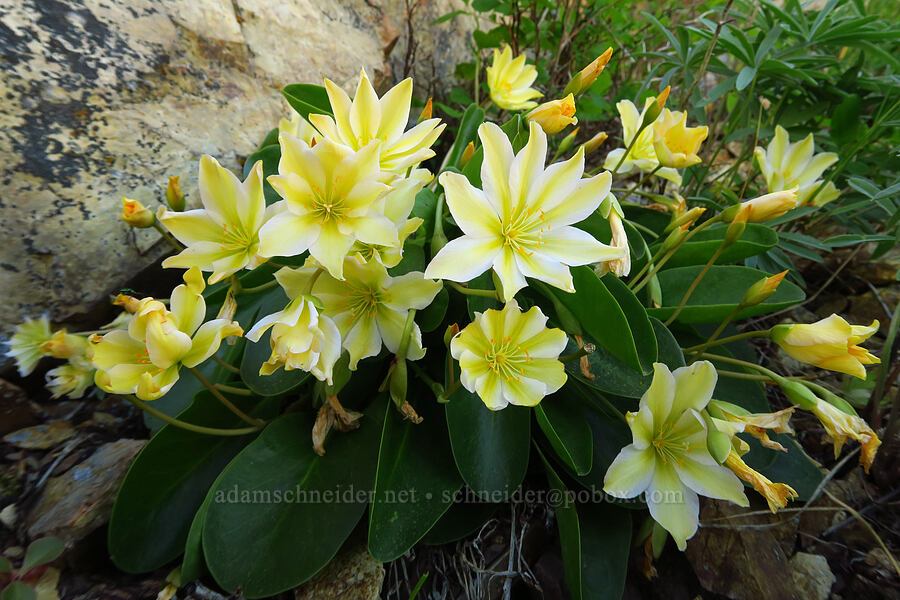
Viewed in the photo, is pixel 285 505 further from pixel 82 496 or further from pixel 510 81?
pixel 510 81

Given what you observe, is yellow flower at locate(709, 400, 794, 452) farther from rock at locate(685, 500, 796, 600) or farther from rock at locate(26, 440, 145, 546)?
rock at locate(26, 440, 145, 546)

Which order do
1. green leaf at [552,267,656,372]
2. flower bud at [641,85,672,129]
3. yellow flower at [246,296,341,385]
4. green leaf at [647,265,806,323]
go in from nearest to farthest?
yellow flower at [246,296,341,385] < green leaf at [552,267,656,372] < green leaf at [647,265,806,323] < flower bud at [641,85,672,129]

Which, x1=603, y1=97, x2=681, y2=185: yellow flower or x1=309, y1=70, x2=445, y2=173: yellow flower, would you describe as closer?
x1=309, y1=70, x2=445, y2=173: yellow flower

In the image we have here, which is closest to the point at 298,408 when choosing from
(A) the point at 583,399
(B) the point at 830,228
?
(A) the point at 583,399

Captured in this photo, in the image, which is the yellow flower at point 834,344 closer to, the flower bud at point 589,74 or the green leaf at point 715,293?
the green leaf at point 715,293

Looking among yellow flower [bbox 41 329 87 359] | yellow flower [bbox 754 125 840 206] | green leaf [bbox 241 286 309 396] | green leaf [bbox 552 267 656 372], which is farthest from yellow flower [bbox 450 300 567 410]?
yellow flower [bbox 754 125 840 206]

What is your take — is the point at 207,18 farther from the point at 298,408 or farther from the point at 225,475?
the point at 225,475

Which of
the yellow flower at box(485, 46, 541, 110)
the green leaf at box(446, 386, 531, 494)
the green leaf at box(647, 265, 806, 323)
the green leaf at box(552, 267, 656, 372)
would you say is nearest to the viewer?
the green leaf at box(552, 267, 656, 372)
